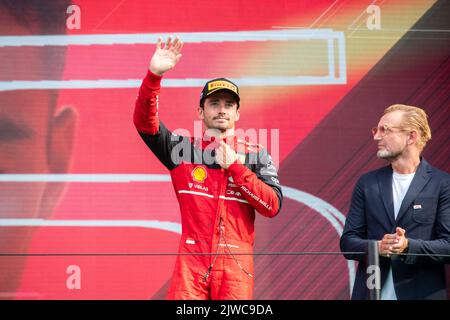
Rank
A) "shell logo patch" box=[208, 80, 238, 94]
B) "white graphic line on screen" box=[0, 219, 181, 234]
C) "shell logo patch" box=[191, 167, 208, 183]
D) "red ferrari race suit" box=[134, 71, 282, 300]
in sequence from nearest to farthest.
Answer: "red ferrari race suit" box=[134, 71, 282, 300] → "shell logo patch" box=[191, 167, 208, 183] → "shell logo patch" box=[208, 80, 238, 94] → "white graphic line on screen" box=[0, 219, 181, 234]

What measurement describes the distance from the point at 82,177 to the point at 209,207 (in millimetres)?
1285

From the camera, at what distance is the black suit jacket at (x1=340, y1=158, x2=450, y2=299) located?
291cm

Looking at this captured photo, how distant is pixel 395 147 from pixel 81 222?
1.58 m

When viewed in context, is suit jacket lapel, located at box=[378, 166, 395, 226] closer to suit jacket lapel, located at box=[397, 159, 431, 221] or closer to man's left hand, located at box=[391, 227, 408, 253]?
suit jacket lapel, located at box=[397, 159, 431, 221]

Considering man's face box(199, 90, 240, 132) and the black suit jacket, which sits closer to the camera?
the black suit jacket

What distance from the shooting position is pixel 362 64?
4109 millimetres

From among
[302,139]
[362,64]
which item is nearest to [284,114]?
[302,139]

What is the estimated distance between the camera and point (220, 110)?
3.05m

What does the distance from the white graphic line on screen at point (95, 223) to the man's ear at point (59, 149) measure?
54mm

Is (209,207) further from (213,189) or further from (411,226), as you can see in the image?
(411,226)

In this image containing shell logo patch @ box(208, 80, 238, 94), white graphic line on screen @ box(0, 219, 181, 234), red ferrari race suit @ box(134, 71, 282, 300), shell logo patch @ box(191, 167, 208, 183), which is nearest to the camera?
red ferrari race suit @ box(134, 71, 282, 300)

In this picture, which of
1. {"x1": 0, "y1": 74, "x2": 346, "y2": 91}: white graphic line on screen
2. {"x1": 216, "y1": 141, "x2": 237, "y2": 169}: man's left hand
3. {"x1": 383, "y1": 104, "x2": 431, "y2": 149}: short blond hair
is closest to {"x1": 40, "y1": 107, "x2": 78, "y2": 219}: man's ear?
{"x1": 0, "y1": 74, "x2": 346, "y2": 91}: white graphic line on screen

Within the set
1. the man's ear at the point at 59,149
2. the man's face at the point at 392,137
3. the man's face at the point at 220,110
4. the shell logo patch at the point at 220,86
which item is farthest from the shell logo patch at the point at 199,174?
the man's ear at the point at 59,149

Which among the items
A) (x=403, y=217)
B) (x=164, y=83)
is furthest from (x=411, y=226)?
(x=164, y=83)
